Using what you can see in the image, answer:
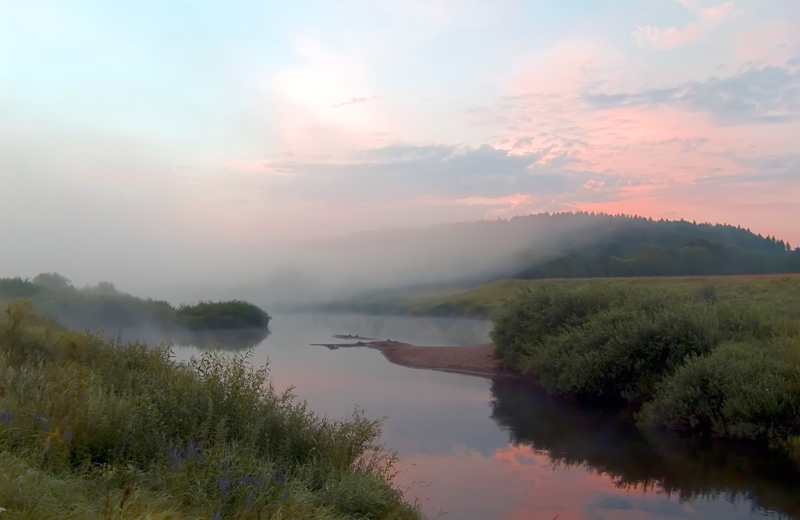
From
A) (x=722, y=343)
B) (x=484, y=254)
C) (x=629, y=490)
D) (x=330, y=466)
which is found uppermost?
(x=484, y=254)

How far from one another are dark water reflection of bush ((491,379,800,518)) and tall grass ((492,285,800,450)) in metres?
0.80

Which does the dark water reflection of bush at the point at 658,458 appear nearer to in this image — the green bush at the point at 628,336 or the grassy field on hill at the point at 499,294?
the green bush at the point at 628,336

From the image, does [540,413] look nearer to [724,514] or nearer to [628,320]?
[628,320]

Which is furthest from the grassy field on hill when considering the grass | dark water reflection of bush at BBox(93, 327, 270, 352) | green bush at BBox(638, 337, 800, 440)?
the grass

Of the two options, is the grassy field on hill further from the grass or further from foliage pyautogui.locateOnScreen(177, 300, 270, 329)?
the grass

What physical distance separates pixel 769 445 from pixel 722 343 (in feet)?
13.2

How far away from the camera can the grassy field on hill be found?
35.2 meters

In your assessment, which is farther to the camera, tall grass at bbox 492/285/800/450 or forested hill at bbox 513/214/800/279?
forested hill at bbox 513/214/800/279

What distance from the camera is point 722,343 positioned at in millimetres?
17469

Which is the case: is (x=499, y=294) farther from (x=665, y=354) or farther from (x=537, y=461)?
(x=537, y=461)

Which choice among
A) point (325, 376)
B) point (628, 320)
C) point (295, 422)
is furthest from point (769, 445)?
point (325, 376)

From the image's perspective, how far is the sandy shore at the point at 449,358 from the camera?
28.5 metres

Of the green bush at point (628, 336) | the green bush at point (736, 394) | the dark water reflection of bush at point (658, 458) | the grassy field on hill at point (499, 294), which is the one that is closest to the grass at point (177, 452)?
the dark water reflection of bush at point (658, 458)

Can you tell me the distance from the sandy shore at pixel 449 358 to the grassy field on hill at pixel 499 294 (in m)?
4.47
